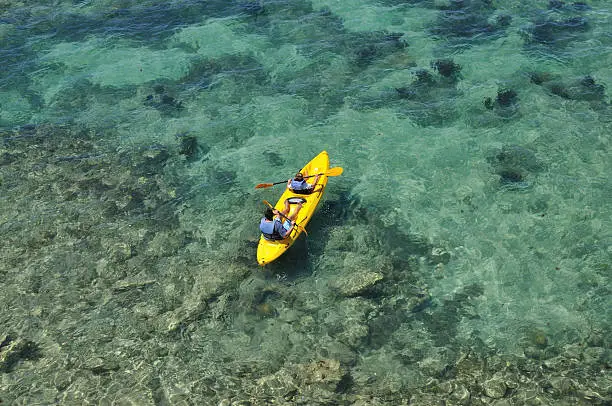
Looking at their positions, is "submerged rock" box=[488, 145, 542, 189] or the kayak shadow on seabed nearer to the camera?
the kayak shadow on seabed

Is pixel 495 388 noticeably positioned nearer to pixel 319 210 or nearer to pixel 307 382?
pixel 307 382

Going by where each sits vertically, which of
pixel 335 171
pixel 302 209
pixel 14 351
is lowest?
pixel 14 351

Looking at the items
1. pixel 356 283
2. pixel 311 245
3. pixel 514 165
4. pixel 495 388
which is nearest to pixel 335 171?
pixel 311 245

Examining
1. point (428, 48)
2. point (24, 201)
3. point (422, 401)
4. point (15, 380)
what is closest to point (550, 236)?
point (422, 401)

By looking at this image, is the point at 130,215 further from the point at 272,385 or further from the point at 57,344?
the point at 272,385

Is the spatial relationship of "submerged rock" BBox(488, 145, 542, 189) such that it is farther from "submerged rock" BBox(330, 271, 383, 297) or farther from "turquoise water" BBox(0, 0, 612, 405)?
"submerged rock" BBox(330, 271, 383, 297)

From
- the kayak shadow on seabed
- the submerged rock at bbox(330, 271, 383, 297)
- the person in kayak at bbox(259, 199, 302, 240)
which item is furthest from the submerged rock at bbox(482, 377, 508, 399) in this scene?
the person in kayak at bbox(259, 199, 302, 240)

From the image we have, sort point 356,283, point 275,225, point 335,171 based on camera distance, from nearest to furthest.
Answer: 1. point 356,283
2. point 275,225
3. point 335,171

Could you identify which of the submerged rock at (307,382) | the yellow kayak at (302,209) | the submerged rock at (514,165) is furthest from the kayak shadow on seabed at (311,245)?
the submerged rock at (514,165)
